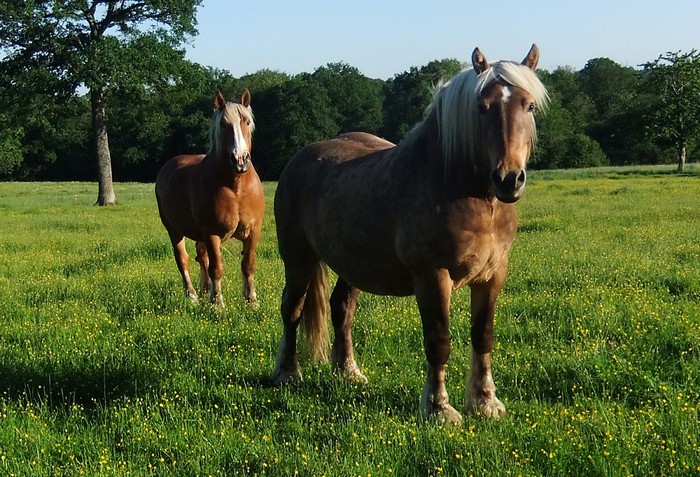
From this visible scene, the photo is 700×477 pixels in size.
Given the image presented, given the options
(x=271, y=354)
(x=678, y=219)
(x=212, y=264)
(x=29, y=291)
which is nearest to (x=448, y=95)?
(x=271, y=354)

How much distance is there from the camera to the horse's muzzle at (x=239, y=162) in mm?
7461

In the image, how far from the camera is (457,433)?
12.6 ft

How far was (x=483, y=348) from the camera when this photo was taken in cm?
433

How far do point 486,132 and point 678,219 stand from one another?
12.8m

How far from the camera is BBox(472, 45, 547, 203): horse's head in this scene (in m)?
3.38

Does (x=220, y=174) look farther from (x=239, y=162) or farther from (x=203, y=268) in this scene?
(x=203, y=268)

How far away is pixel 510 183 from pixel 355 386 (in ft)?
7.46

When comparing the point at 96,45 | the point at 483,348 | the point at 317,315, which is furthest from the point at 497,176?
the point at 96,45

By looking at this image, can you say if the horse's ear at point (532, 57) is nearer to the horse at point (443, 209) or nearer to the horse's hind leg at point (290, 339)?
the horse at point (443, 209)

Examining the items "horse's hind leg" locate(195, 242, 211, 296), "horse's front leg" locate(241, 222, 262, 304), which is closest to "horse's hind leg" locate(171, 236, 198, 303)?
"horse's hind leg" locate(195, 242, 211, 296)

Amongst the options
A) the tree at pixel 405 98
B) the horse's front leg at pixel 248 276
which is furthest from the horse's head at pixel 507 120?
the tree at pixel 405 98

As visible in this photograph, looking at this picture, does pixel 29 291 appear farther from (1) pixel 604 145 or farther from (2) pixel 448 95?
(1) pixel 604 145

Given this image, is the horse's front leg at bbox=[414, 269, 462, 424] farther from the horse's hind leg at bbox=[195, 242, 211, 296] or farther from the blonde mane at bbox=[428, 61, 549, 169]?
the horse's hind leg at bbox=[195, 242, 211, 296]

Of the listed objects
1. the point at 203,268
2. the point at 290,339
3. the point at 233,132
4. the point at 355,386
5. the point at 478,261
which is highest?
the point at 233,132
